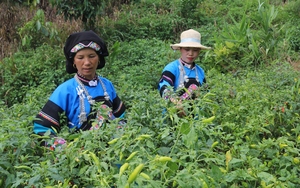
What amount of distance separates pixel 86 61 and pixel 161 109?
0.61 meters

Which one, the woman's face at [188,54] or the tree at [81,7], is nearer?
the woman's face at [188,54]

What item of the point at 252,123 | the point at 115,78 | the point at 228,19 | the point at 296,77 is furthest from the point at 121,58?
the point at 252,123

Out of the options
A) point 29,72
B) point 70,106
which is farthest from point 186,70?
point 29,72

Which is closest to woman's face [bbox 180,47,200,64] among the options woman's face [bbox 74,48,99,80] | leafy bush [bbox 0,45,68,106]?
woman's face [bbox 74,48,99,80]

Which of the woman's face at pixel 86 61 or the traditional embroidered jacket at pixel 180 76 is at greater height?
the woman's face at pixel 86 61

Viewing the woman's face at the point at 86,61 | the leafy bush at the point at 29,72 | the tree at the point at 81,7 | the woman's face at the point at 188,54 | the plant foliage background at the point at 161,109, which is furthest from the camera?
the tree at the point at 81,7

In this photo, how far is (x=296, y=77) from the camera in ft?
13.3

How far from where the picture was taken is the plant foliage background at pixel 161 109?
147 centimetres

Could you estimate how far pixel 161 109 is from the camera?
219 centimetres

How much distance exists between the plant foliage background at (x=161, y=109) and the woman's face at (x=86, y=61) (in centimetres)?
38

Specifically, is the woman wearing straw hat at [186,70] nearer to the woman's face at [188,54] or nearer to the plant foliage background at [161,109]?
the woman's face at [188,54]

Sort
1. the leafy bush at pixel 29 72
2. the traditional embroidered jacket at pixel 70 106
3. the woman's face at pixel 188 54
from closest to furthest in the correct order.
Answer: the traditional embroidered jacket at pixel 70 106
the woman's face at pixel 188 54
the leafy bush at pixel 29 72

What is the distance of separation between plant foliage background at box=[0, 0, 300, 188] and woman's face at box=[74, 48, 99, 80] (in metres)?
0.38

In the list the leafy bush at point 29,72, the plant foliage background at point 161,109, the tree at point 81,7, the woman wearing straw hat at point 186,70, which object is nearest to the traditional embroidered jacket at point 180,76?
the woman wearing straw hat at point 186,70
